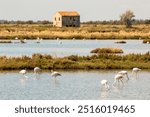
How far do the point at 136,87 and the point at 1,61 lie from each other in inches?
355

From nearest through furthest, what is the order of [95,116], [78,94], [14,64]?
[95,116] → [78,94] → [14,64]

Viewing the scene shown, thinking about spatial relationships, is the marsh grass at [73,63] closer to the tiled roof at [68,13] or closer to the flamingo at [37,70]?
the flamingo at [37,70]

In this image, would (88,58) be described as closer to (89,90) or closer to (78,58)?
(78,58)

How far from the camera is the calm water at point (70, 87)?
1997 centimetres

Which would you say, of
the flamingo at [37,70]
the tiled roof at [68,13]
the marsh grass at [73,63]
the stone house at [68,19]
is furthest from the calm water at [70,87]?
the tiled roof at [68,13]

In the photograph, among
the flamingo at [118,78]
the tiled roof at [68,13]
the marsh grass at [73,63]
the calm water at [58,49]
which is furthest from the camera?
the tiled roof at [68,13]

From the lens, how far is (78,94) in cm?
2034

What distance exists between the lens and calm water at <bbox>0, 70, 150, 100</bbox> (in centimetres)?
1997

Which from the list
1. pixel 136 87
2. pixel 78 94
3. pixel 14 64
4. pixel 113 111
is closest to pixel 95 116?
pixel 113 111

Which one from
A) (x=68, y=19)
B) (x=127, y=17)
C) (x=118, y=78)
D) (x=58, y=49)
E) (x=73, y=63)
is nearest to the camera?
(x=118, y=78)

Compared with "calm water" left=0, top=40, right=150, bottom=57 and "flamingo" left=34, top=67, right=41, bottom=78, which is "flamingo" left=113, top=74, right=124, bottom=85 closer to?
"flamingo" left=34, top=67, right=41, bottom=78

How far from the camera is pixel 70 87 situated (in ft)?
72.3

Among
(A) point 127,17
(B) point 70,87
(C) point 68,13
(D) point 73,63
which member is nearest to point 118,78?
(B) point 70,87

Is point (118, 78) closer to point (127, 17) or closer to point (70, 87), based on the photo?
point (70, 87)
